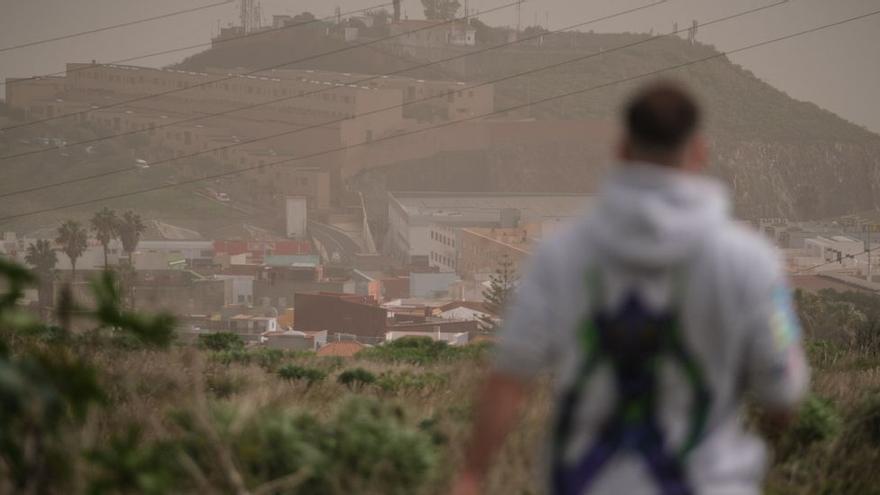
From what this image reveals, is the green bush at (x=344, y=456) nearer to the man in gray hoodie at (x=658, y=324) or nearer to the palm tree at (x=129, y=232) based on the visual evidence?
the man in gray hoodie at (x=658, y=324)

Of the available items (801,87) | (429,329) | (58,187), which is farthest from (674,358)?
(801,87)

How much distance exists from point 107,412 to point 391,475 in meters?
2.68

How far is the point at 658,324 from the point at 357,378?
6839 mm

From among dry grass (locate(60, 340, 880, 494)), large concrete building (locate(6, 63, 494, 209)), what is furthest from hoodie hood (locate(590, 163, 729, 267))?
large concrete building (locate(6, 63, 494, 209))

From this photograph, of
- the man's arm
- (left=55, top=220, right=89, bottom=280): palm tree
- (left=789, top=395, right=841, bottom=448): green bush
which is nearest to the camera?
the man's arm

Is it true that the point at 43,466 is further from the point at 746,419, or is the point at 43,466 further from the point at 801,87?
the point at 801,87

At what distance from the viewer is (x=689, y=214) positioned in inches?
81.3

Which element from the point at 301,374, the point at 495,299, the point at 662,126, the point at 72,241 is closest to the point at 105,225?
the point at 72,241

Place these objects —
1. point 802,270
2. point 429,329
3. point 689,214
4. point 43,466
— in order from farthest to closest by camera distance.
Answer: point 802,270 → point 429,329 → point 43,466 → point 689,214

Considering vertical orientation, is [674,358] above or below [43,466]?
above

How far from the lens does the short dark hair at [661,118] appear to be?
2.06m

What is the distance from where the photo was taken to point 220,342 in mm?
13180

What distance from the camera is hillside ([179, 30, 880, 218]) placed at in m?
163

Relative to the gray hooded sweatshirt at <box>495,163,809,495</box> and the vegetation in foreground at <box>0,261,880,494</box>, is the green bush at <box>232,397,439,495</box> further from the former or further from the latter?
the gray hooded sweatshirt at <box>495,163,809,495</box>
